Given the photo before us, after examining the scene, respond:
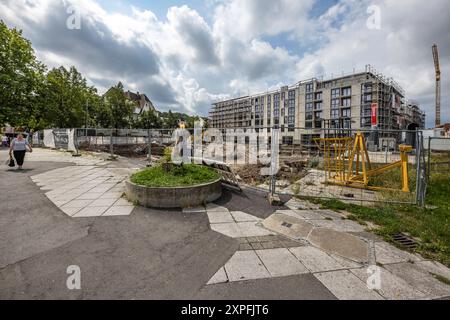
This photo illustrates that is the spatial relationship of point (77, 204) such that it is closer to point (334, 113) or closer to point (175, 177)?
point (175, 177)

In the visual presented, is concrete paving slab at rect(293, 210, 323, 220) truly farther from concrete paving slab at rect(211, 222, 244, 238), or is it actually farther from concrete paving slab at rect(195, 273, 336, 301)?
concrete paving slab at rect(195, 273, 336, 301)

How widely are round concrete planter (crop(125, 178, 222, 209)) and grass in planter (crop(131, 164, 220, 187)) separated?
0.19m

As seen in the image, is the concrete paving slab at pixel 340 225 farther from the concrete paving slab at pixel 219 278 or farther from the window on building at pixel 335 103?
the window on building at pixel 335 103

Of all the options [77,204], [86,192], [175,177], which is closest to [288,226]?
[175,177]

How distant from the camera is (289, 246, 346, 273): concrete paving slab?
Result: 2.79 metres

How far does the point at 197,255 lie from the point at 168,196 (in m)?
2.16

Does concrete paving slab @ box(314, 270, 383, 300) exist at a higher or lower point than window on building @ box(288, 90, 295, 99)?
lower

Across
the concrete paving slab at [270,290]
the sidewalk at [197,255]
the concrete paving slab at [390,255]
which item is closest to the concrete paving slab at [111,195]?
the sidewalk at [197,255]

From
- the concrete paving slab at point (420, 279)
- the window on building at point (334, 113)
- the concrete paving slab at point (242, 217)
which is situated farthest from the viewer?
the window on building at point (334, 113)

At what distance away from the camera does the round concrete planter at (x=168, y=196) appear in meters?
4.88

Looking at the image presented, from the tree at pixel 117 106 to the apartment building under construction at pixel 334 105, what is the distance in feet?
76.4

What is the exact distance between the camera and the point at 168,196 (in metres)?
4.88

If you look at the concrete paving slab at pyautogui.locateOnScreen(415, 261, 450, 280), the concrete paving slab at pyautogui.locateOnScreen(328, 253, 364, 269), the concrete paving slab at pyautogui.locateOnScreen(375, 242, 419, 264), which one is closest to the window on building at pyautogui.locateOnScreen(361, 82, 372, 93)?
the concrete paving slab at pyautogui.locateOnScreen(375, 242, 419, 264)

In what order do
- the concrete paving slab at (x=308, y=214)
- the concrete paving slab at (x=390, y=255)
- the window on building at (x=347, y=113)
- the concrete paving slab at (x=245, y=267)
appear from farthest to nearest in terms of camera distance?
the window on building at (x=347, y=113) → the concrete paving slab at (x=308, y=214) → the concrete paving slab at (x=390, y=255) → the concrete paving slab at (x=245, y=267)
